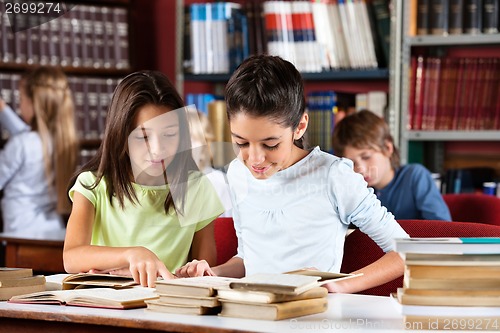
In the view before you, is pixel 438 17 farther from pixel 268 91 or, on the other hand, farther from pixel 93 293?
pixel 93 293

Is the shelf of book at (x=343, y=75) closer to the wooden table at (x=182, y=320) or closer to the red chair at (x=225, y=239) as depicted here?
the red chair at (x=225, y=239)

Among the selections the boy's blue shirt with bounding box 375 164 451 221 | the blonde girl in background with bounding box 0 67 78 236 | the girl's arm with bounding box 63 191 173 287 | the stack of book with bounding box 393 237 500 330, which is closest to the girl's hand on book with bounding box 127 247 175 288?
the girl's arm with bounding box 63 191 173 287

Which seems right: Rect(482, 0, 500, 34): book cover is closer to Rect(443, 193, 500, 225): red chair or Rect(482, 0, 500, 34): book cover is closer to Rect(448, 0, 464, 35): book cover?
Rect(448, 0, 464, 35): book cover

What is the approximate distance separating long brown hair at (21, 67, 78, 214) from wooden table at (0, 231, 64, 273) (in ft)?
2.55

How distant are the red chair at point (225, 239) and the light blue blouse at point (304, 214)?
387 mm

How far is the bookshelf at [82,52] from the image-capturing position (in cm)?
469

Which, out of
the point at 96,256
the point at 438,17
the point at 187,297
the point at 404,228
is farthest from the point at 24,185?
the point at 187,297

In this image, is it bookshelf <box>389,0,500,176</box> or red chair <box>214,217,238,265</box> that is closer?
red chair <box>214,217,238,265</box>

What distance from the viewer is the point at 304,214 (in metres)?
2.09

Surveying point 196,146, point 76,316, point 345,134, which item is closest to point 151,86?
point 196,146

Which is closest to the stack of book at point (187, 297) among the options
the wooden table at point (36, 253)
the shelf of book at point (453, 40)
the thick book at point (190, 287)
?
the thick book at point (190, 287)

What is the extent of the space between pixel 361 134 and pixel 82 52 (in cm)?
208

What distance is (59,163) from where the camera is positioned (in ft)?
14.7

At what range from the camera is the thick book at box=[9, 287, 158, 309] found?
1671 mm
